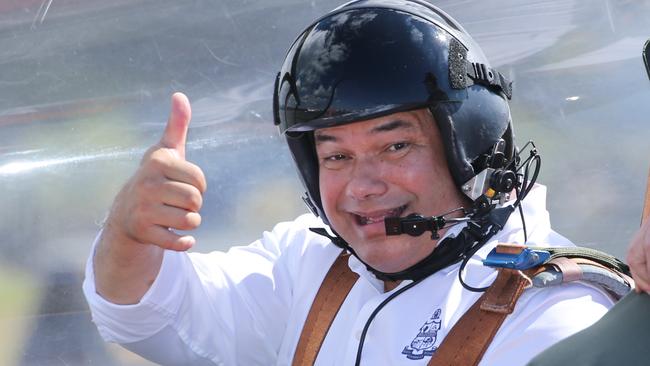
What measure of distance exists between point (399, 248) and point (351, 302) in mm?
198

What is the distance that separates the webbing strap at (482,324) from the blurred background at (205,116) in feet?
2.68

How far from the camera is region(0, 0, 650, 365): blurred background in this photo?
2.47 meters

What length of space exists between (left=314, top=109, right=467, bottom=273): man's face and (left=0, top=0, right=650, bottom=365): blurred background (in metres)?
0.68

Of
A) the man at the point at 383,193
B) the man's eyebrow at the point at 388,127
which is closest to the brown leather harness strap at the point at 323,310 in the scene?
the man at the point at 383,193

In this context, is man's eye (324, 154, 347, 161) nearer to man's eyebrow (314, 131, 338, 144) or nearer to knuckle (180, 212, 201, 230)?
man's eyebrow (314, 131, 338, 144)

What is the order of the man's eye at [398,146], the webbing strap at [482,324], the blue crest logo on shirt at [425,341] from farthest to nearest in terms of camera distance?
the man's eye at [398,146], the blue crest logo on shirt at [425,341], the webbing strap at [482,324]

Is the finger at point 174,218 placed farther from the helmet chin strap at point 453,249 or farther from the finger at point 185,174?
the helmet chin strap at point 453,249

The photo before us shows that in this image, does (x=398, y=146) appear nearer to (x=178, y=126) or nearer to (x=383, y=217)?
(x=383, y=217)

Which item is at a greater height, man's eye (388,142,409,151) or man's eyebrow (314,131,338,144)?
man's eye (388,142,409,151)

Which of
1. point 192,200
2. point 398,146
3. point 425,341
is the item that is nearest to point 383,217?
point 398,146

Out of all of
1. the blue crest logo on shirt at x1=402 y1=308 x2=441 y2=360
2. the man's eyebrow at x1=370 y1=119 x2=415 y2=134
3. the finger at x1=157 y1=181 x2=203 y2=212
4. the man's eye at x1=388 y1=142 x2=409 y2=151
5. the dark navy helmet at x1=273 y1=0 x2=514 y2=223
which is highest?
the dark navy helmet at x1=273 y1=0 x2=514 y2=223

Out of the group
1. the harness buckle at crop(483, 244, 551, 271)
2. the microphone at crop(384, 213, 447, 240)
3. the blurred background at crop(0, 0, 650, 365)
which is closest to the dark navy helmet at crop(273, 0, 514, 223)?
the microphone at crop(384, 213, 447, 240)

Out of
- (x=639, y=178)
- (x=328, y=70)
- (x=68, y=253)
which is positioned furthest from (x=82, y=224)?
(x=639, y=178)

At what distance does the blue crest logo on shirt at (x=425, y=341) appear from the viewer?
177 cm
